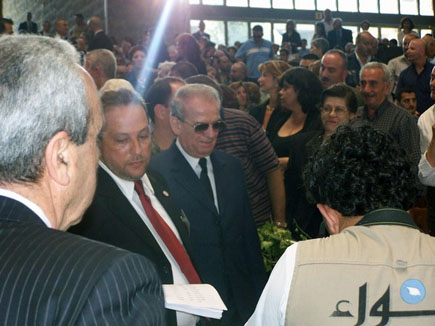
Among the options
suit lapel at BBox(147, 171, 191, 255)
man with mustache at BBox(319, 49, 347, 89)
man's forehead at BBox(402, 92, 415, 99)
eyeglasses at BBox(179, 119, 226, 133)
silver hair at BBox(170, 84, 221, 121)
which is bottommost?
suit lapel at BBox(147, 171, 191, 255)

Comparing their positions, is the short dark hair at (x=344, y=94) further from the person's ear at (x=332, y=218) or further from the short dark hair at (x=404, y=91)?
the person's ear at (x=332, y=218)

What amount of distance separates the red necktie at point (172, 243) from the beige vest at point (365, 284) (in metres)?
0.91

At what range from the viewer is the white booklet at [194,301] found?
2158mm

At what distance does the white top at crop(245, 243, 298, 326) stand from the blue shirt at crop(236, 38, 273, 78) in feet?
38.5

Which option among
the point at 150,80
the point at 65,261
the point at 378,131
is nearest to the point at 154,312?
the point at 65,261

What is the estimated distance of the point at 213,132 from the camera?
3.89 metres

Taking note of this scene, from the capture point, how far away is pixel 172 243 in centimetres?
289

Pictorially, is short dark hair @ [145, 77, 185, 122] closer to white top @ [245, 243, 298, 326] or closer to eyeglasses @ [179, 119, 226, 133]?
eyeglasses @ [179, 119, 226, 133]

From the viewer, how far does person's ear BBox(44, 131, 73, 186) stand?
1318 millimetres

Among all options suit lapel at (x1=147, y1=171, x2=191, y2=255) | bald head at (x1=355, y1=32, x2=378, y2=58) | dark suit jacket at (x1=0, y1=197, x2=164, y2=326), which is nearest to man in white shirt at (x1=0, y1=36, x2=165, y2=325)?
dark suit jacket at (x1=0, y1=197, x2=164, y2=326)

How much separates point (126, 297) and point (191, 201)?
2.37 m

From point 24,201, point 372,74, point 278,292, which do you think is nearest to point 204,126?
point 278,292

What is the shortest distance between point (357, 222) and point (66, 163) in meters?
1.21

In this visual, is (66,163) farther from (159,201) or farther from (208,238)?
(208,238)
